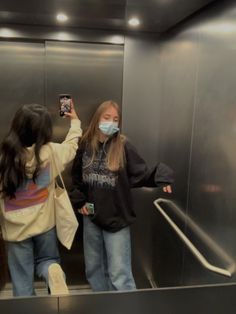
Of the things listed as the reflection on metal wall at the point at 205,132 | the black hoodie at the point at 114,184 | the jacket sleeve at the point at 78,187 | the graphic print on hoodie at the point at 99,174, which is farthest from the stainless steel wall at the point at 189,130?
the jacket sleeve at the point at 78,187

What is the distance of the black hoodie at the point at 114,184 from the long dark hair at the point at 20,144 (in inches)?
15.1

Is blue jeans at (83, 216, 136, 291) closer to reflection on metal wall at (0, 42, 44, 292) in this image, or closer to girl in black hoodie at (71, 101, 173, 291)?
girl in black hoodie at (71, 101, 173, 291)

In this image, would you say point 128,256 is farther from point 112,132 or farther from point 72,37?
point 72,37

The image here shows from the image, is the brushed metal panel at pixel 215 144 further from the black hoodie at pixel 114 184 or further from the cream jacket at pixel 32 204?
the cream jacket at pixel 32 204

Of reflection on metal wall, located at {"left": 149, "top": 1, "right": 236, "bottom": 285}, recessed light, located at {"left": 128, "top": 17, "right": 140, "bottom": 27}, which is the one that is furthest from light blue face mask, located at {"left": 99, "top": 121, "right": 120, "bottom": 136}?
recessed light, located at {"left": 128, "top": 17, "right": 140, "bottom": 27}

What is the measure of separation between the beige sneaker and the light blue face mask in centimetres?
80

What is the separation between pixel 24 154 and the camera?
1.87m

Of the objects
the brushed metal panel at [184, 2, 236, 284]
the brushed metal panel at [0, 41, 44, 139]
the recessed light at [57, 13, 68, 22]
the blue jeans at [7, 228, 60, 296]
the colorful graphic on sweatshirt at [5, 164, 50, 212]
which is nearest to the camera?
the brushed metal panel at [184, 2, 236, 284]

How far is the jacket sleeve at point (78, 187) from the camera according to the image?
7.23 ft

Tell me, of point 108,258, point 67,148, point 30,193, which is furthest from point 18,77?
point 108,258

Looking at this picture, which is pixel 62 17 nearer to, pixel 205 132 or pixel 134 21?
pixel 134 21

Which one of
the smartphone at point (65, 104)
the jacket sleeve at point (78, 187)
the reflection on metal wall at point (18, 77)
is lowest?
the jacket sleeve at point (78, 187)

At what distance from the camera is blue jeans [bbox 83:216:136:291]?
2.17 meters

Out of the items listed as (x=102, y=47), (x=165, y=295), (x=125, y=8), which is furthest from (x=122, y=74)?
(x=165, y=295)
